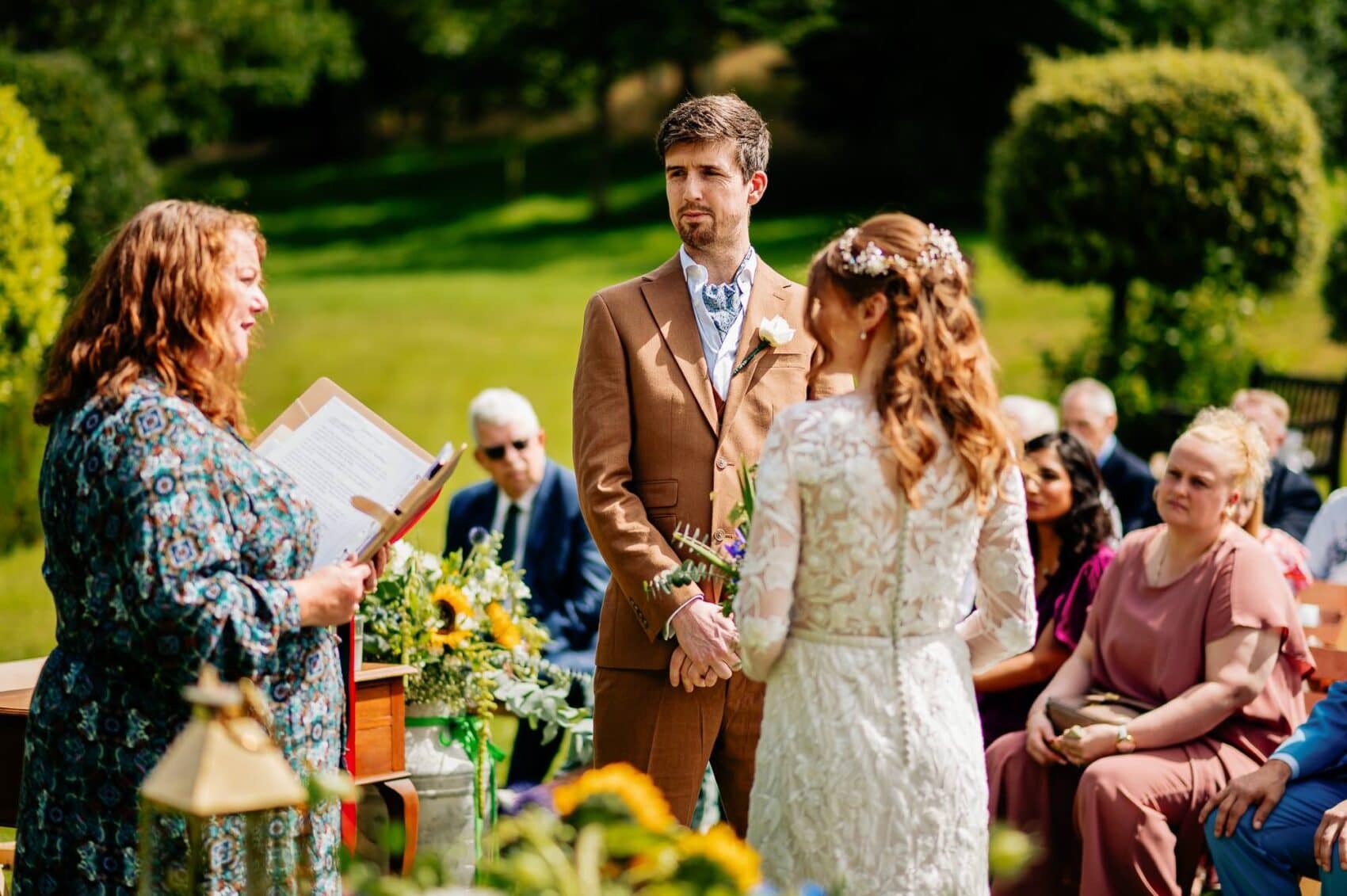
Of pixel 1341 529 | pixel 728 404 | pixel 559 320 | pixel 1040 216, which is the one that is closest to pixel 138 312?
pixel 728 404

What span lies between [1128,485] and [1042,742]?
2544mm

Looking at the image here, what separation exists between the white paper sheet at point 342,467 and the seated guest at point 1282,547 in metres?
2.93

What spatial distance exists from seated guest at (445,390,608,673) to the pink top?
7.39 ft

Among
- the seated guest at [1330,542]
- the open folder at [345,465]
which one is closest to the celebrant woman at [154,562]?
the open folder at [345,465]

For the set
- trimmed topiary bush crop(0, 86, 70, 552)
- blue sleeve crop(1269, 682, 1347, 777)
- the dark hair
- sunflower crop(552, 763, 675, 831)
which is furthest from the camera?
trimmed topiary bush crop(0, 86, 70, 552)

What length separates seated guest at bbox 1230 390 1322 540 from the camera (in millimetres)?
6871

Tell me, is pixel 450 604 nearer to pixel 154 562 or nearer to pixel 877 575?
pixel 154 562

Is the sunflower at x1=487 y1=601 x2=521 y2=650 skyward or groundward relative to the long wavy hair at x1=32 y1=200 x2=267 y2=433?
groundward

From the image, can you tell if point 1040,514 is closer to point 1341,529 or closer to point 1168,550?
point 1168,550

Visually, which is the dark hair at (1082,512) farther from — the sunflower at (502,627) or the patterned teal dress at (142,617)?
the patterned teal dress at (142,617)

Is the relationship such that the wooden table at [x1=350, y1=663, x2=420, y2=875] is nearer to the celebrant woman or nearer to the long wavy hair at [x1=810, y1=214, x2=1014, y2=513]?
the celebrant woman

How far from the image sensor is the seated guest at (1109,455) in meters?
6.92

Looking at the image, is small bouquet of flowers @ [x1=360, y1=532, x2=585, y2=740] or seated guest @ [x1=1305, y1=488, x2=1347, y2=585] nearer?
small bouquet of flowers @ [x1=360, y1=532, x2=585, y2=740]

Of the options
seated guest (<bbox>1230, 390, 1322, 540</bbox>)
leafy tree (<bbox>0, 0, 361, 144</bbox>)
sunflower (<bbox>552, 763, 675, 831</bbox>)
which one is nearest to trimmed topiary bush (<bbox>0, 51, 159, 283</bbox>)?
leafy tree (<bbox>0, 0, 361, 144</bbox>)
